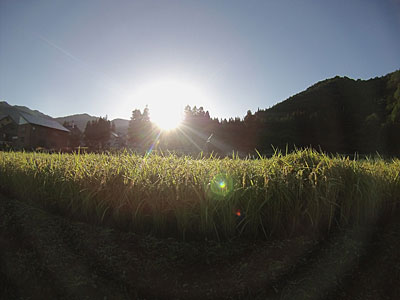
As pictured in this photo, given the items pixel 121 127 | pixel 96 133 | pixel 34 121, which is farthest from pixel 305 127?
pixel 121 127

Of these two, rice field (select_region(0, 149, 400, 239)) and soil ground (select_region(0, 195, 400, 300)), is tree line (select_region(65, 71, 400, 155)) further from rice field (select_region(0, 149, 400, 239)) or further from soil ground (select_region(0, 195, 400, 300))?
soil ground (select_region(0, 195, 400, 300))

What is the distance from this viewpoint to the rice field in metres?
1.21

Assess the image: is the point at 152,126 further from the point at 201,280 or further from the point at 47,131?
the point at 201,280

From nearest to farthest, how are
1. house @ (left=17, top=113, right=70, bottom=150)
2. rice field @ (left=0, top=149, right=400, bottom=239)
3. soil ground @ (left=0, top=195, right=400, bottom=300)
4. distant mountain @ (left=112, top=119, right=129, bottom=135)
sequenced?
soil ground @ (left=0, top=195, right=400, bottom=300) → rice field @ (left=0, top=149, right=400, bottom=239) → house @ (left=17, top=113, right=70, bottom=150) → distant mountain @ (left=112, top=119, right=129, bottom=135)

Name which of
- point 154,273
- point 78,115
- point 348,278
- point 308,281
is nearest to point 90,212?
point 154,273

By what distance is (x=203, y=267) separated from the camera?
997 millimetres

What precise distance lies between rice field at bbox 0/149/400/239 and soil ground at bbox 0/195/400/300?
0.33 ft

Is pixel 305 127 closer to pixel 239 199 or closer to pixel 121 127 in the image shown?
pixel 239 199

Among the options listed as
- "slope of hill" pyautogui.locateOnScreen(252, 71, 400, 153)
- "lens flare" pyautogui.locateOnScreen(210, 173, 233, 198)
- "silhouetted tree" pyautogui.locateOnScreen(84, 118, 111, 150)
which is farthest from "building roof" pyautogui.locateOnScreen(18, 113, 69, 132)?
"lens flare" pyautogui.locateOnScreen(210, 173, 233, 198)

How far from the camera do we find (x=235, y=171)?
1.50 meters

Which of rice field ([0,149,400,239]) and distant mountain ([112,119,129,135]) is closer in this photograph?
rice field ([0,149,400,239])

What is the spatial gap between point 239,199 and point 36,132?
29620 millimetres

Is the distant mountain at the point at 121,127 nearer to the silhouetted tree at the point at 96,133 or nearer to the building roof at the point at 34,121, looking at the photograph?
the silhouetted tree at the point at 96,133

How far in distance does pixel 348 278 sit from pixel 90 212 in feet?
5.72
